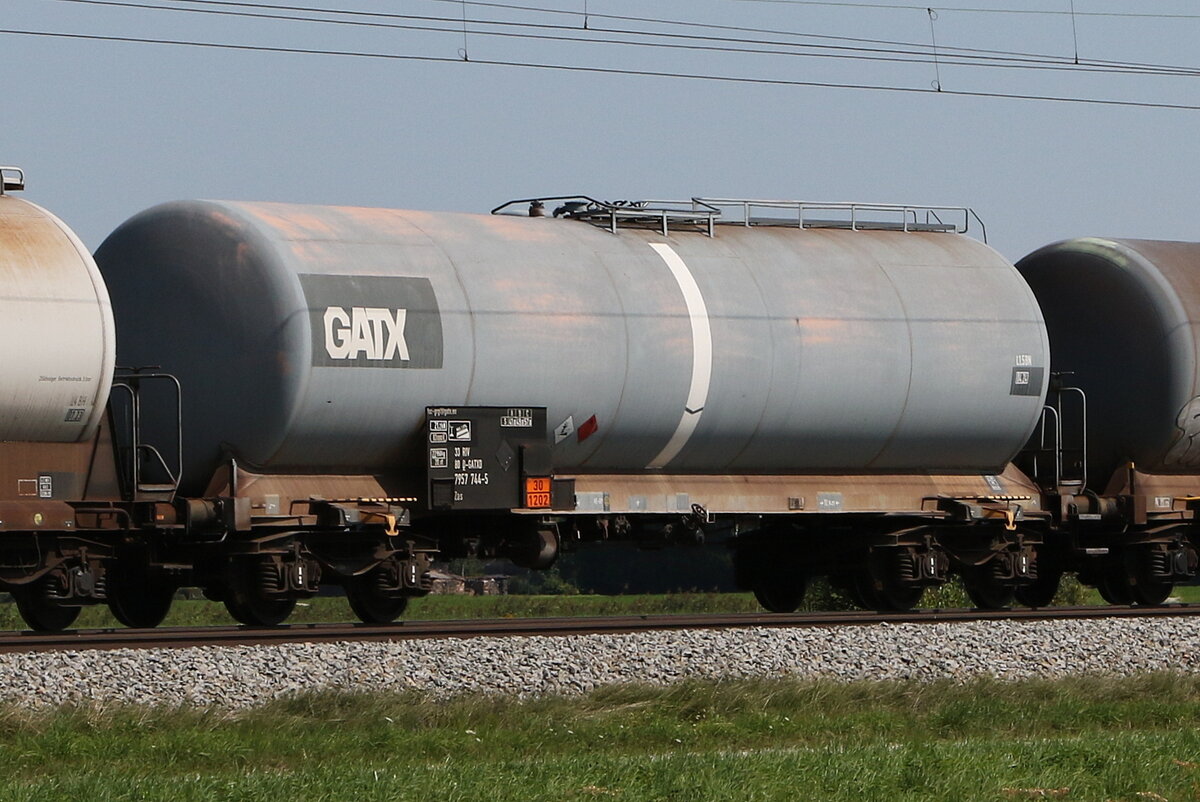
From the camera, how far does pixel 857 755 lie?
11.0 meters

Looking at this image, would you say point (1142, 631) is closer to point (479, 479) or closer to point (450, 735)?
point (479, 479)

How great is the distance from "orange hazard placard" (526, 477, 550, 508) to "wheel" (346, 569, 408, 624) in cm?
165

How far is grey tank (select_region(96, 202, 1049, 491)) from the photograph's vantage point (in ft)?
56.6

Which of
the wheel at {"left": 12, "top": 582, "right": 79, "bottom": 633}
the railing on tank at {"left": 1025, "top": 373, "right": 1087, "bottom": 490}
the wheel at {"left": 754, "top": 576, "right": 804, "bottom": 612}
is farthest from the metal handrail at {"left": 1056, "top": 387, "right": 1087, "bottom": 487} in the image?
the wheel at {"left": 12, "top": 582, "right": 79, "bottom": 633}

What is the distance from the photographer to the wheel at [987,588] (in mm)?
21531

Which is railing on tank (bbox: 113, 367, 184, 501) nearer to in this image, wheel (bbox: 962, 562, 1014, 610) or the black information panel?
the black information panel

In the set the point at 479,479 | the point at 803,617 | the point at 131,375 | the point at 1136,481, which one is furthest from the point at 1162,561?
the point at 131,375

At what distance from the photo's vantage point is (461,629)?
18172mm

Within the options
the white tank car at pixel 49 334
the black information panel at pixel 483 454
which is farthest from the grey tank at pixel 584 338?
the white tank car at pixel 49 334

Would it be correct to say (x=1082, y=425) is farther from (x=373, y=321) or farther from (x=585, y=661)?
(x=585, y=661)

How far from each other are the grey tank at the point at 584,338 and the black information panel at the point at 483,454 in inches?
7.5

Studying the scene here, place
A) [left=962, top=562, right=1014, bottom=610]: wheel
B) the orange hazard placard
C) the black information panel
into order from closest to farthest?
1. the black information panel
2. the orange hazard placard
3. [left=962, top=562, right=1014, bottom=610]: wheel

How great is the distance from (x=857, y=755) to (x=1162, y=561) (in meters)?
12.3

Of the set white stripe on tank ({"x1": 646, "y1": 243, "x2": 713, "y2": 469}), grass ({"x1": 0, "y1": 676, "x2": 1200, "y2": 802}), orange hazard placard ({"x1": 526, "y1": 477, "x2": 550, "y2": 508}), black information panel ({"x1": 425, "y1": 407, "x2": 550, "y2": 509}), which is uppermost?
white stripe on tank ({"x1": 646, "y1": 243, "x2": 713, "y2": 469})
